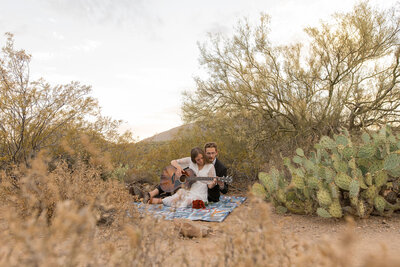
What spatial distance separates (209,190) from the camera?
19.7ft

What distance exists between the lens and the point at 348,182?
3.84 m

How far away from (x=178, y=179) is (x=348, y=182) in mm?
3264

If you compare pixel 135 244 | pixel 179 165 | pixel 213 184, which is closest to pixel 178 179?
pixel 179 165

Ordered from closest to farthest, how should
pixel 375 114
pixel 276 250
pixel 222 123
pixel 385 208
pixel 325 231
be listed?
pixel 276 250 < pixel 325 231 < pixel 385 208 < pixel 222 123 < pixel 375 114

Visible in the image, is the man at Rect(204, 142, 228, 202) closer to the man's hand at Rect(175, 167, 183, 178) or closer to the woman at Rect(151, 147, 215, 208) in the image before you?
the woman at Rect(151, 147, 215, 208)

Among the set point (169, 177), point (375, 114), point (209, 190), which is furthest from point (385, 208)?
point (375, 114)

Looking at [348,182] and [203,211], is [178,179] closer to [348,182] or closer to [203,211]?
[203,211]

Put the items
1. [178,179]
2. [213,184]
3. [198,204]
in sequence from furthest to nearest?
1. [178,179]
2. [213,184]
3. [198,204]

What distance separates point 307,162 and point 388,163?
0.99 m

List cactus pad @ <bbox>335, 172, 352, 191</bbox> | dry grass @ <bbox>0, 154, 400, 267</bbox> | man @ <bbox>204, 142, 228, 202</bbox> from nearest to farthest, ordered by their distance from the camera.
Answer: dry grass @ <bbox>0, 154, 400, 267</bbox>, cactus pad @ <bbox>335, 172, 352, 191</bbox>, man @ <bbox>204, 142, 228, 202</bbox>

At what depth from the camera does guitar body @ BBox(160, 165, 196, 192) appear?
6.01 m

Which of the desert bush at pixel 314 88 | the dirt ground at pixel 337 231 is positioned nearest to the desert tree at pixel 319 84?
the desert bush at pixel 314 88

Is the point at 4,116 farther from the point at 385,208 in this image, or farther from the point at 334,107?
the point at 334,107

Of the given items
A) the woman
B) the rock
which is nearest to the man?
the woman
